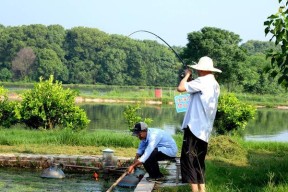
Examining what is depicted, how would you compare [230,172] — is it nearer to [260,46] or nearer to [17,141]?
[17,141]

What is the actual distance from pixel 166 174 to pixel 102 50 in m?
71.5

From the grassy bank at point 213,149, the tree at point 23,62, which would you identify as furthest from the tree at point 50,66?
the grassy bank at point 213,149

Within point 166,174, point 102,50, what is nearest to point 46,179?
point 166,174

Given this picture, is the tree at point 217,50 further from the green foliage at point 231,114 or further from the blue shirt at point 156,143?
the blue shirt at point 156,143

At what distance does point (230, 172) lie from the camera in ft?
22.9

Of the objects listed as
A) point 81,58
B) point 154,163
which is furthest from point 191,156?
point 81,58

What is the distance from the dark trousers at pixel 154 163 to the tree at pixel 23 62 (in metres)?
63.1

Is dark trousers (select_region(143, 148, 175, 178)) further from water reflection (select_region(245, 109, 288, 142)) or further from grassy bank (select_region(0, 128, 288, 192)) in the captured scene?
water reflection (select_region(245, 109, 288, 142))

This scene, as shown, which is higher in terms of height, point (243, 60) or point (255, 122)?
point (243, 60)

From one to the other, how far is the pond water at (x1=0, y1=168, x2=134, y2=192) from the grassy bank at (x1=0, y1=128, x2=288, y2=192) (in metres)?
1.19

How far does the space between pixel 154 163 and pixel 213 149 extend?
278cm

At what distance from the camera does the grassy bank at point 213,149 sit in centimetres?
696

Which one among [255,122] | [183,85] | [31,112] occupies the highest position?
[183,85]

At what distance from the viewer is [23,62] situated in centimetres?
Result: 6750
